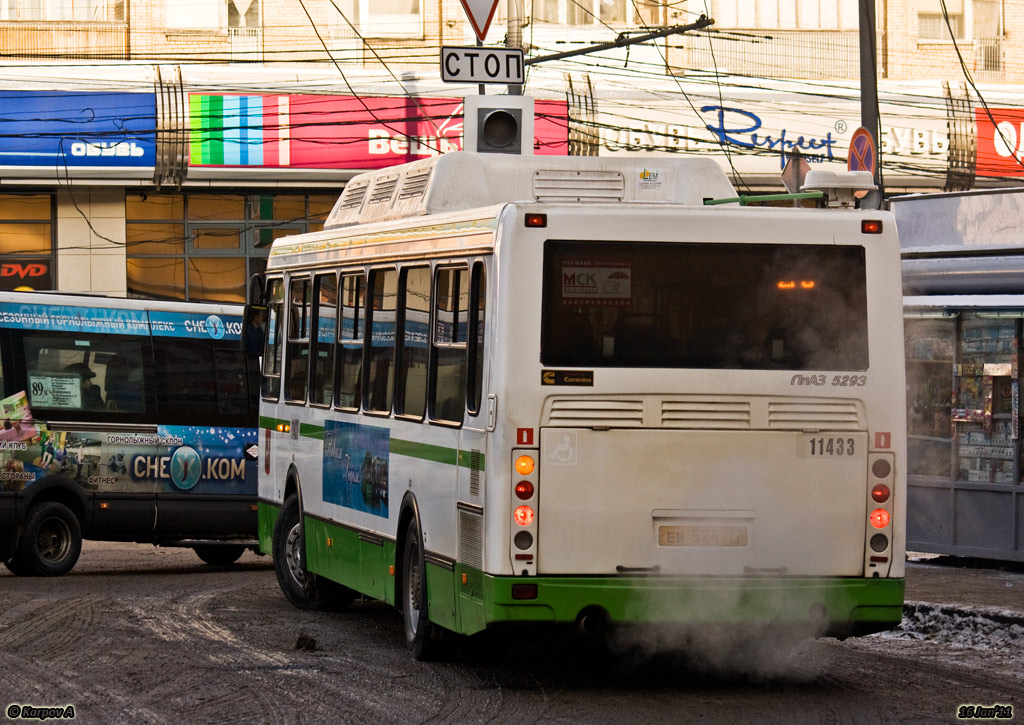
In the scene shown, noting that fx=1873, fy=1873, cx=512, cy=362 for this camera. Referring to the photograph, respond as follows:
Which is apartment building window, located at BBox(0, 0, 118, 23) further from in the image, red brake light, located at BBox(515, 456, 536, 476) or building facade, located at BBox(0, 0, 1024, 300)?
red brake light, located at BBox(515, 456, 536, 476)

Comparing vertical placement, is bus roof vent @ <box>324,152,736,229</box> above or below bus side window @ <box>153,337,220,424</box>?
above

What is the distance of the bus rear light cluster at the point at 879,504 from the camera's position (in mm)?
9414

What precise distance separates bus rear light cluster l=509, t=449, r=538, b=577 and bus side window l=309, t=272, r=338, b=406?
3.53m

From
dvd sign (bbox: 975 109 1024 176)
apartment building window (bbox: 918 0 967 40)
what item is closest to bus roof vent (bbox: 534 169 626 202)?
dvd sign (bbox: 975 109 1024 176)

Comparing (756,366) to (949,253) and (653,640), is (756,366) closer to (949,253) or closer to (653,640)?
(653,640)

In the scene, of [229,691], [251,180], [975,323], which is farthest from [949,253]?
[251,180]

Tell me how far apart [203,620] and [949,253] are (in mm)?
7977

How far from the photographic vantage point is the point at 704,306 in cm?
944

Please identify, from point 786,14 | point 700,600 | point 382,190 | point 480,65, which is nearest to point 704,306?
point 700,600

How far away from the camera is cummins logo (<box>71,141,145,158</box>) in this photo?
2911 cm

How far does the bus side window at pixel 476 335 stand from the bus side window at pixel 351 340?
208 cm

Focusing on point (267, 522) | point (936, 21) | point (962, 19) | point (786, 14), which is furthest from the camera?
point (962, 19)

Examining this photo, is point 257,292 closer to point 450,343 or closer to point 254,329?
point 254,329

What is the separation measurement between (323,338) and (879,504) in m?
4.67
